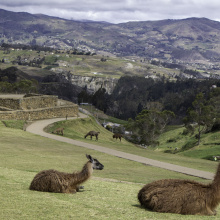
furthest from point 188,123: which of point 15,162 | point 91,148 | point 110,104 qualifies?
point 110,104

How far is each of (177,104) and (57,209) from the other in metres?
122

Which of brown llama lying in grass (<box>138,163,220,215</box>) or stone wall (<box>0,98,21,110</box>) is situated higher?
brown llama lying in grass (<box>138,163,220,215</box>)

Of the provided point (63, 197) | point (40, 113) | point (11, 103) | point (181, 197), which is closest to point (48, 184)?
point (63, 197)

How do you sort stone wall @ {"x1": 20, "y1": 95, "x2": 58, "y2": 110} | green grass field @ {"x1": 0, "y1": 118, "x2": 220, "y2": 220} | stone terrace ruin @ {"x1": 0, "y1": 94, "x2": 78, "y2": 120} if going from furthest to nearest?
stone wall @ {"x1": 20, "y1": 95, "x2": 58, "y2": 110} → stone terrace ruin @ {"x1": 0, "y1": 94, "x2": 78, "y2": 120} → green grass field @ {"x1": 0, "y1": 118, "x2": 220, "y2": 220}

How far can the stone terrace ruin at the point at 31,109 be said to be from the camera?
127ft

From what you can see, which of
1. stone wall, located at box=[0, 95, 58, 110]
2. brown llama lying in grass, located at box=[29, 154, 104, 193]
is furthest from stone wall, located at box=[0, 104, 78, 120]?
brown llama lying in grass, located at box=[29, 154, 104, 193]

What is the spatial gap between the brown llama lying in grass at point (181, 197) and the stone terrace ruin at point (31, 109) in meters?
29.7

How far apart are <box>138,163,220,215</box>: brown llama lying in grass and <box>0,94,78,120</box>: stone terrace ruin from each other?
2970cm

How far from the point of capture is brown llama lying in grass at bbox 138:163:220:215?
28.5ft

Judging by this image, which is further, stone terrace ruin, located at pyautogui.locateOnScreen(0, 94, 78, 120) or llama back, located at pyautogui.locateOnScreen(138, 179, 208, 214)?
stone terrace ruin, located at pyautogui.locateOnScreen(0, 94, 78, 120)

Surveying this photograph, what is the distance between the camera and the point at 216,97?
282 ft

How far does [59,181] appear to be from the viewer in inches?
399

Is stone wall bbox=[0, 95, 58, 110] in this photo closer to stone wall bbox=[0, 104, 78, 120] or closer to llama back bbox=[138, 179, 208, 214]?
stone wall bbox=[0, 104, 78, 120]

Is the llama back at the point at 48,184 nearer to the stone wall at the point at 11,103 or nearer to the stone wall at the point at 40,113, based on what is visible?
the stone wall at the point at 40,113
